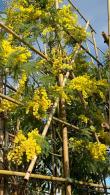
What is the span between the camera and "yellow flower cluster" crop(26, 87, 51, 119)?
4.70m

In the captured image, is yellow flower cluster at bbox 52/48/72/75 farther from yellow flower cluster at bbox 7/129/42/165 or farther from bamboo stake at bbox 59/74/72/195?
yellow flower cluster at bbox 7/129/42/165

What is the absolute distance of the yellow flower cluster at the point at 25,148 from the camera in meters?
4.29

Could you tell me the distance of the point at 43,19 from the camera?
5.53m

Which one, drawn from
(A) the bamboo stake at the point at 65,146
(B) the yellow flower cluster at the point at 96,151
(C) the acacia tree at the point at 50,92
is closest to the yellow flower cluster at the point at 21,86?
(C) the acacia tree at the point at 50,92

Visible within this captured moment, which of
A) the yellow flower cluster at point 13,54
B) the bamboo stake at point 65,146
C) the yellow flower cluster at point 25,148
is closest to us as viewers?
the yellow flower cluster at point 25,148

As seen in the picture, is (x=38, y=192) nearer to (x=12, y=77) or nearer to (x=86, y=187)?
(x=86, y=187)

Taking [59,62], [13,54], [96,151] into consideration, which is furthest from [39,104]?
[96,151]

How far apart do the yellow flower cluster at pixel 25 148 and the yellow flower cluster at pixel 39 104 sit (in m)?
0.32

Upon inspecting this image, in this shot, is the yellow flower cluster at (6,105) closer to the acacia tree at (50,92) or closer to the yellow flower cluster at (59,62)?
the acacia tree at (50,92)

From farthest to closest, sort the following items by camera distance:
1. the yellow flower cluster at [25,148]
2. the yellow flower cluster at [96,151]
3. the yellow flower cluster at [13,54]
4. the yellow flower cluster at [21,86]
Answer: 1. the yellow flower cluster at [96,151]
2. the yellow flower cluster at [21,86]
3. the yellow flower cluster at [13,54]
4. the yellow flower cluster at [25,148]

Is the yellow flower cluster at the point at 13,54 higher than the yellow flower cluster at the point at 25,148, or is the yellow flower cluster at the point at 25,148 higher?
the yellow flower cluster at the point at 13,54

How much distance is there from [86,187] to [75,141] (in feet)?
2.77

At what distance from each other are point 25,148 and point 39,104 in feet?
1.93

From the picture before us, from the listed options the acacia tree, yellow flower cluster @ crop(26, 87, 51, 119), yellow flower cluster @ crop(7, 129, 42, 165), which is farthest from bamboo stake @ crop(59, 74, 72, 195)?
yellow flower cluster @ crop(7, 129, 42, 165)
